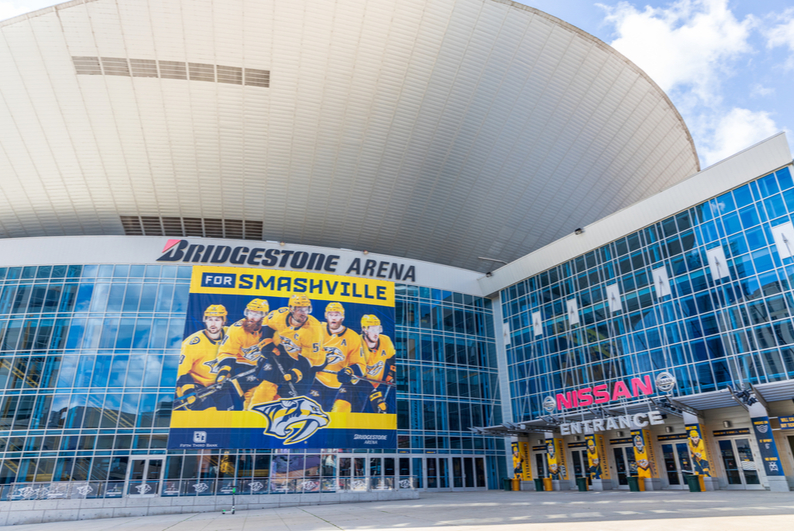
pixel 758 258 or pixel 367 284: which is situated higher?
pixel 367 284

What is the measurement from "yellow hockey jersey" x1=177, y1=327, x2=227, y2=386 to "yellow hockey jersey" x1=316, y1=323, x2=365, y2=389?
630 centimetres

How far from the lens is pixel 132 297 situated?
104 feet

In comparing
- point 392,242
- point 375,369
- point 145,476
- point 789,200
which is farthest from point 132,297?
point 789,200

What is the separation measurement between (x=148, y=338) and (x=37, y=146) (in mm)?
13015

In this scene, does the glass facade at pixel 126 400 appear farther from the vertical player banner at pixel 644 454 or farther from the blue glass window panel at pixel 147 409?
the vertical player banner at pixel 644 454

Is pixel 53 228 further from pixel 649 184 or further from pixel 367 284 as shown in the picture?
pixel 649 184

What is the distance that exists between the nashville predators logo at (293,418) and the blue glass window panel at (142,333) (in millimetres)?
7799

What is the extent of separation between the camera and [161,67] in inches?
1086

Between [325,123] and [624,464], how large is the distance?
87.1ft

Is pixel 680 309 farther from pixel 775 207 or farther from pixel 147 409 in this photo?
pixel 147 409

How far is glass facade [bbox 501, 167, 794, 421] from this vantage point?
23.6m

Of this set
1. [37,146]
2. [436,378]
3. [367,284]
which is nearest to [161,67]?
[37,146]

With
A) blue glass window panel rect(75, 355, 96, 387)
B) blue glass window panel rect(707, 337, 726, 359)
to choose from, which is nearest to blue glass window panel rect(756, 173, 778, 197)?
blue glass window panel rect(707, 337, 726, 359)

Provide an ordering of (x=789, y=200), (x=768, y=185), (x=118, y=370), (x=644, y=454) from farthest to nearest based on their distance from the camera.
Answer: (x=118, y=370)
(x=644, y=454)
(x=768, y=185)
(x=789, y=200)
